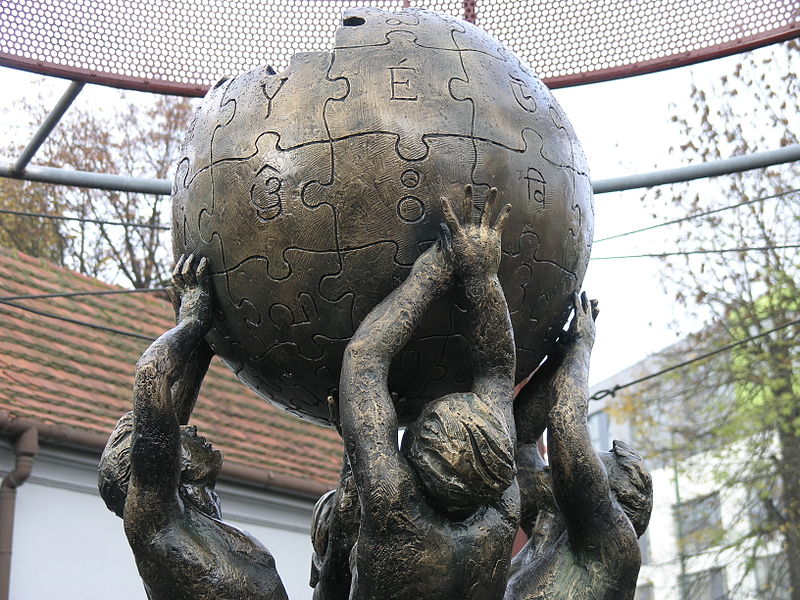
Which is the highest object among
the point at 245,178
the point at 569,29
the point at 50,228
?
the point at 50,228

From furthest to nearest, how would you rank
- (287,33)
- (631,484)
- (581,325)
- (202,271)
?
1. (287,33)
2. (631,484)
3. (581,325)
4. (202,271)

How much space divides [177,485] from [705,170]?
3.28 metres

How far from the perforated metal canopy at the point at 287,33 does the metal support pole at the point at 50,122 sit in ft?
0.61

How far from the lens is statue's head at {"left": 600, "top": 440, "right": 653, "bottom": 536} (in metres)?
3.71

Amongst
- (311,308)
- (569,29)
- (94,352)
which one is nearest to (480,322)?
(311,308)

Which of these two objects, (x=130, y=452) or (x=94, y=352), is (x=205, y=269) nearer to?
(x=130, y=452)

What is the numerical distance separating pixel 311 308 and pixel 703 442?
1282 centimetres

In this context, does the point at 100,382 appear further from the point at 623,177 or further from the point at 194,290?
the point at 194,290

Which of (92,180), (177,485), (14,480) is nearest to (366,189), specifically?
(177,485)

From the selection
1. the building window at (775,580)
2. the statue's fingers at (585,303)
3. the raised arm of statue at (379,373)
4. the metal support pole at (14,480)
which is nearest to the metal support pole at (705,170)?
the statue's fingers at (585,303)

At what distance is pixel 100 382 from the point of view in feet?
31.4

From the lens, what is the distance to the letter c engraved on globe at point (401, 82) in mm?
3229

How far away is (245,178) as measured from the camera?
327 cm

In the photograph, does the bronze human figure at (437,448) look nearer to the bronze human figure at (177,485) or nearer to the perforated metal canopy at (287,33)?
the bronze human figure at (177,485)
